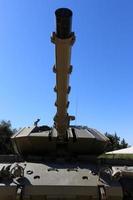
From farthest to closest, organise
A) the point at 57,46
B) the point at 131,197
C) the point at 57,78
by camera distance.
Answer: the point at 131,197
the point at 57,78
the point at 57,46

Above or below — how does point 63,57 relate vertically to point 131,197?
above

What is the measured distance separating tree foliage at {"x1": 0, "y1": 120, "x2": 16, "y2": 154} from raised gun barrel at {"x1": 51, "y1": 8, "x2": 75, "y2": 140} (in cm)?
993

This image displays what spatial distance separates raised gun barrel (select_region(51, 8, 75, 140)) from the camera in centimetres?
747

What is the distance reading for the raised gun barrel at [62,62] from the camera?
24.5 feet

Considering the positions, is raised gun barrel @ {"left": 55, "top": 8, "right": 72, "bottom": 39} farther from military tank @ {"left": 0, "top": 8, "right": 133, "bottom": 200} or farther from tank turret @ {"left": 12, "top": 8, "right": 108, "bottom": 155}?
tank turret @ {"left": 12, "top": 8, "right": 108, "bottom": 155}

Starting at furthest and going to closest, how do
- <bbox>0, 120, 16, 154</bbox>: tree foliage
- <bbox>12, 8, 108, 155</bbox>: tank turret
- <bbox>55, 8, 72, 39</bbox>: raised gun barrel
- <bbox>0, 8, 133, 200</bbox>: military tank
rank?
<bbox>0, 120, 16, 154</bbox>: tree foliage
<bbox>12, 8, 108, 155</bbox>: tank turret
<bbox>0, 8, 133, 200</bbox>: military tank
<bbox>55, 8, 72, 39</bbox>: raised gun barrel

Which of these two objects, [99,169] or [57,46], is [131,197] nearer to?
[99,169]

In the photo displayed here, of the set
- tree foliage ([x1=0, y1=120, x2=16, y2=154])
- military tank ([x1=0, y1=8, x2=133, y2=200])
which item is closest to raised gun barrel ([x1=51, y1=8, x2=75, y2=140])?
military tank ([x1=0, y1=8, x2=133, y2=200])

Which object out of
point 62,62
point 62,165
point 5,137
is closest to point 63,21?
point 62,62

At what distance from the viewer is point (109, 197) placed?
9.72 m

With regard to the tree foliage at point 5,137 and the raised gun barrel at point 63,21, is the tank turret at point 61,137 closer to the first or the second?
the raised gun barrel at point 63,21

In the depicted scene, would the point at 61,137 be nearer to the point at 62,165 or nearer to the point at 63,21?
the point at 62,165

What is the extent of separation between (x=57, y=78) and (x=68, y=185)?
2.50 m

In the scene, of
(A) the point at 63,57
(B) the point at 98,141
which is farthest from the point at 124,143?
(A) the point at 63,57
